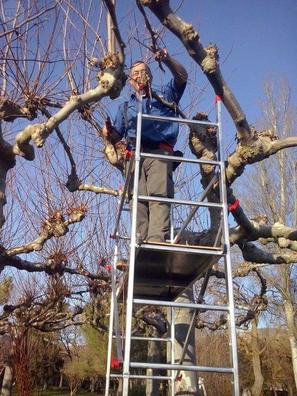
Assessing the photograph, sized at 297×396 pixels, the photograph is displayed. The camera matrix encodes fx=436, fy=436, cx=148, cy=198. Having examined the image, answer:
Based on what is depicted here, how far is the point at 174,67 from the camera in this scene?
4.51m

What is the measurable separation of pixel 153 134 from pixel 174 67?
78 centimetres

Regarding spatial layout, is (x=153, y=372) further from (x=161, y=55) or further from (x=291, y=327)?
(x=291, y=327)

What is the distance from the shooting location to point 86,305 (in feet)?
44.1

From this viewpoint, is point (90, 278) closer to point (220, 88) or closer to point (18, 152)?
point (18, 152)

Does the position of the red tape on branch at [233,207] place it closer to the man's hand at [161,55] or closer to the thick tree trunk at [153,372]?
the man's hand at [161,55]

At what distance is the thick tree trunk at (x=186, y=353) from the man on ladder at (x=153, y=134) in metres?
1.59

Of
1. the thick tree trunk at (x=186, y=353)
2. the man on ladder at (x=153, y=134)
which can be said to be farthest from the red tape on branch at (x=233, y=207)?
the thick tree trunk at (x=186, y=353)

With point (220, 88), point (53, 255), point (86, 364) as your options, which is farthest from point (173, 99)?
point (86, 364)

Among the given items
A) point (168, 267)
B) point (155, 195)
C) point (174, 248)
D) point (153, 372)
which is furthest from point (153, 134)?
point (153, 372)

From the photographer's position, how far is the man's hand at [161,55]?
459 centimetres

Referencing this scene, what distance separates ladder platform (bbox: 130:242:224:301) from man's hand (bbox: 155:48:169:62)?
2173 millimetres

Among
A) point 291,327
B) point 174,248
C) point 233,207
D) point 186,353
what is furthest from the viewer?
point 291,327

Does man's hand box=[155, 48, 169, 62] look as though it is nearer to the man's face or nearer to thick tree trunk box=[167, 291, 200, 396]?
the man's face

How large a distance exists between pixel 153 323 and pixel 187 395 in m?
6.20
